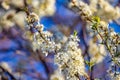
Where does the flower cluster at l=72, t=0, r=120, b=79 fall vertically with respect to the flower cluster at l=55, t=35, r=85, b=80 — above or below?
above

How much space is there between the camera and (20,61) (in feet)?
10.2

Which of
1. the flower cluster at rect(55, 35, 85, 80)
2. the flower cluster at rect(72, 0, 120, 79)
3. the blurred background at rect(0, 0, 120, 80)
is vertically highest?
the blurred background at rect(0, 0, 120, 80)

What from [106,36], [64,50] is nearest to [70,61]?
[64,50]

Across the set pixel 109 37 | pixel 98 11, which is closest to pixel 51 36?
pixel 109 37

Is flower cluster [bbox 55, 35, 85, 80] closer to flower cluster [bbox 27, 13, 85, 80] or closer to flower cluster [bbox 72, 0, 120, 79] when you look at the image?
flower cluster [bbox 27, 13, 85, 80]

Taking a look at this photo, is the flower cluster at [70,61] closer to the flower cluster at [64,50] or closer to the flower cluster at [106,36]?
the flower cluster at [64,50]

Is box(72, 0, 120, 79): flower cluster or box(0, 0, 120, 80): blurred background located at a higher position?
box(0, 0, 120, 80): blurred background

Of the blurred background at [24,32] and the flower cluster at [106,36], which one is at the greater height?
the blurred background at [24,32]

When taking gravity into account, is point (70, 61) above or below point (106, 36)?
below

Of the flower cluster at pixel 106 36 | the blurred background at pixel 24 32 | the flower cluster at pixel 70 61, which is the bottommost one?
the flower cluster at pixel 70 61

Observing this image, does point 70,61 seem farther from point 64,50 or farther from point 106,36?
point 106,36

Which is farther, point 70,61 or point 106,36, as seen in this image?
point 106,36

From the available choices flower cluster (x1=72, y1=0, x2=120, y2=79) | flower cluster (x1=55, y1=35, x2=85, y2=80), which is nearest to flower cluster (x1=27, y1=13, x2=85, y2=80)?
flower cluster (x1=55, y1=35, x2=85, y2=80)

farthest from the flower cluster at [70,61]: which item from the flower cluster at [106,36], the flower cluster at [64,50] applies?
the flower cluster at [106,36]
